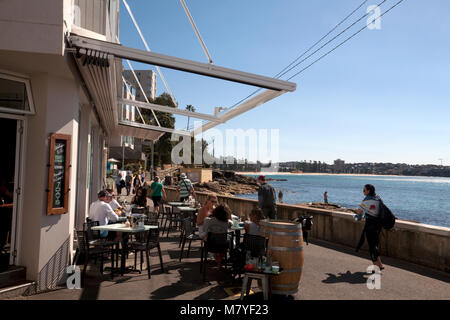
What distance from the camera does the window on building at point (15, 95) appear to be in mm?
5301

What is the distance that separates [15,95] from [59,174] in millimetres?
1440

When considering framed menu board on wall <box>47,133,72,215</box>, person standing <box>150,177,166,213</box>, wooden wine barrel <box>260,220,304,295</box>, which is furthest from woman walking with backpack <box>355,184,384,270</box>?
person standing <box>150,177,166,213</box>

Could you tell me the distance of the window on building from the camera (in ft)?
17.4

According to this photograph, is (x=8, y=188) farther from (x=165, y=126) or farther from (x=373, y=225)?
(x=165, y=126)

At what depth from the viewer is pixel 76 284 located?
220 inches

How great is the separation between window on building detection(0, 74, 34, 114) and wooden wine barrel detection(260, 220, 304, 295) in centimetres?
443

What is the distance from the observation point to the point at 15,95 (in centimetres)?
547

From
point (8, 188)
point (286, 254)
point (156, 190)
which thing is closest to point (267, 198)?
point (286, 254)

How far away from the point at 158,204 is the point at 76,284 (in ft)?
25.0

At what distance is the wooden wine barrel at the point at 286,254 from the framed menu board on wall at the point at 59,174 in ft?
11.5

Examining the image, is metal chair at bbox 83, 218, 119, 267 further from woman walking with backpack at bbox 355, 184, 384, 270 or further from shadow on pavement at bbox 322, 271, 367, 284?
woman walking with backpack at bbox 355, 184, 384, 270

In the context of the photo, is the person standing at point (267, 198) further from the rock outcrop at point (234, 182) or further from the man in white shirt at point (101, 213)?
the rock outcrop at point (234, 182)

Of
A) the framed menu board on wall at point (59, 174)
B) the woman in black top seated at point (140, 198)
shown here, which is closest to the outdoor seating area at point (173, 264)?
the framed menu board on wall at point (59, 174)
